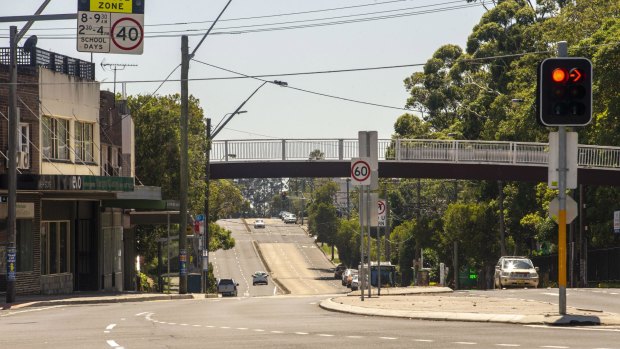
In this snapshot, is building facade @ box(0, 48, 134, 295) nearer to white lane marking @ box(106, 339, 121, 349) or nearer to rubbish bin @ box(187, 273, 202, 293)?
rubbish bin @ box(187, 273, 202, 293)

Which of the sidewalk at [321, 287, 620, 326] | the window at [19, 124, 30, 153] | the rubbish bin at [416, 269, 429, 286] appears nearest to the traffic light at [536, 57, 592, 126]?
the sidewalk at [321, 287, 620, 326]

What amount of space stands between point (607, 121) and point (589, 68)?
40.5 meters

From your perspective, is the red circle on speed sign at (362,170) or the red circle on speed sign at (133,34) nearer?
the red circle on speed sign at (133,34)

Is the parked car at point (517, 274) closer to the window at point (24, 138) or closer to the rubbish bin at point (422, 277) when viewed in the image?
the window at point (24, 138)

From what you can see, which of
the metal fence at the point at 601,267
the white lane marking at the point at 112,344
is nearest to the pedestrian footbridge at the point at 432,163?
the metal fence at the point at 601,267

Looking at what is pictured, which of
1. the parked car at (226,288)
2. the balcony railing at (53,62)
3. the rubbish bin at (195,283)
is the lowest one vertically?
the parked car at (226,288)


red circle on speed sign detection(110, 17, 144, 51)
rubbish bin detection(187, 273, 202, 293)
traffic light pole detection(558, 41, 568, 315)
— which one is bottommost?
rubbish bin detection(187, 273, 202, 293)

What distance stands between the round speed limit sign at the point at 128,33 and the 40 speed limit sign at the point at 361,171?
580cm

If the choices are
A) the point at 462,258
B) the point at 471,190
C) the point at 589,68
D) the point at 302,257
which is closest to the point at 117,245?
the point at 589,68

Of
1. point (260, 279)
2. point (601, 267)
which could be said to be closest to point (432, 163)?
point (601, 267)

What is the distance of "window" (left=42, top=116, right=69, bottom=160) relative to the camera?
43375 millimetres

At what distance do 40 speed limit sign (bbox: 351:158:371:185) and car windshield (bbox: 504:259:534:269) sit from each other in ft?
74.7

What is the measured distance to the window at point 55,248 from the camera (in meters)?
44.1

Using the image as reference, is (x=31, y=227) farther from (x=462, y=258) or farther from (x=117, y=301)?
(x=462, y=258)
